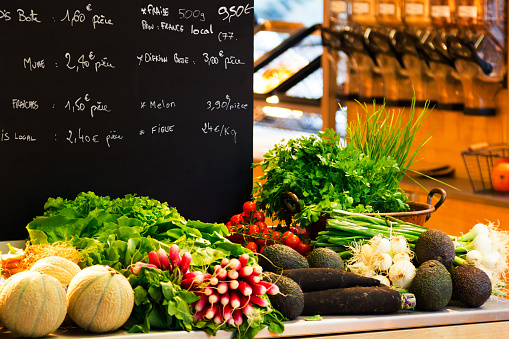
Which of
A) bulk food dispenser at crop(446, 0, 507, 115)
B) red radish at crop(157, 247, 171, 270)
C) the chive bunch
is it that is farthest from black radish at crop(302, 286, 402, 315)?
bulk food dispenser at crop(446, 0, 507, 115)

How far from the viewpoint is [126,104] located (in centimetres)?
291

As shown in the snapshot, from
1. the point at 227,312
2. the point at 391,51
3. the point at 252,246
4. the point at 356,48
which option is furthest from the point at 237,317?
the point at 356,48

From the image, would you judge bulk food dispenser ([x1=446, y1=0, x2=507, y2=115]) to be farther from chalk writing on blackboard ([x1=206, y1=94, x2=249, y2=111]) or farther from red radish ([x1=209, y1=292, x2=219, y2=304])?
red radish ([x1=209, y1=292, x2=219, y2=304])

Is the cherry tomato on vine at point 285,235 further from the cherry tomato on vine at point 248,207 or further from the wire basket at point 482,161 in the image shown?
the wire basket at point 482,161

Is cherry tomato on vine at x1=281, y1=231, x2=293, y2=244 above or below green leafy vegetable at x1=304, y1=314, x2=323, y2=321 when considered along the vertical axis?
above

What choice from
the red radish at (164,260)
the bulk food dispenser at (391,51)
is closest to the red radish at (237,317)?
the red radish at (164,260)

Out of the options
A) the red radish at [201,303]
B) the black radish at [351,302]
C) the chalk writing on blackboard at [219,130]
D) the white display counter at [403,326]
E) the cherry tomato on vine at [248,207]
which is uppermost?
the chalk writing on blackboard at [219,130]

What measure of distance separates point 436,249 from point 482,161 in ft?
8.90

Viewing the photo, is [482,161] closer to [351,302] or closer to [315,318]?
[351,302]

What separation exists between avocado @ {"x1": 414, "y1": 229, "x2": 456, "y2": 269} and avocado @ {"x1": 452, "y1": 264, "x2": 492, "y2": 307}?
7 centimetres

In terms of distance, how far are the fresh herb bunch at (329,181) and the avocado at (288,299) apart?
62cm

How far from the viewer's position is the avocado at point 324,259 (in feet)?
7.75

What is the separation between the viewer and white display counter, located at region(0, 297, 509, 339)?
1.95m

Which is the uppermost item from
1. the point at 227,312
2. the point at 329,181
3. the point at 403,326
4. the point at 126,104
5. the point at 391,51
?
the point at 391,51
